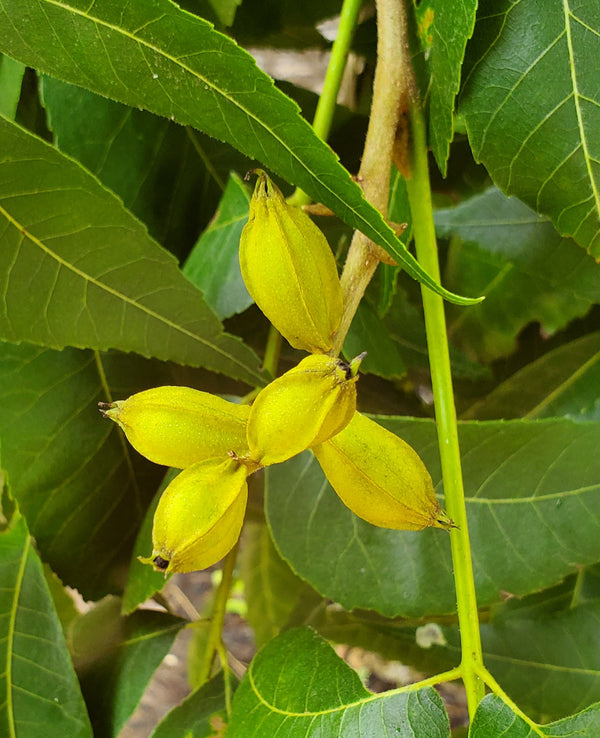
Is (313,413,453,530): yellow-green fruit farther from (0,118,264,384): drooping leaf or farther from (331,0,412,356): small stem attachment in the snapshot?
(0,118,264,384): drooping leaf

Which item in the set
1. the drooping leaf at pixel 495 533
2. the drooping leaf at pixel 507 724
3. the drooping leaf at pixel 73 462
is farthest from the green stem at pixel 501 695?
the drooping leaf at pixel 73 462

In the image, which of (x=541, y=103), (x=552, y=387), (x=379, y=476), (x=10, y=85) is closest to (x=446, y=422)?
(x=379, y=476)

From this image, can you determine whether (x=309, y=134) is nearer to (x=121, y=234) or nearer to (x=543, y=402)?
(x=121, y=234)

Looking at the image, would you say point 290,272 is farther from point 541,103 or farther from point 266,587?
point 266,587

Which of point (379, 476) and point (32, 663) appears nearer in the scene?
point (379, 476)

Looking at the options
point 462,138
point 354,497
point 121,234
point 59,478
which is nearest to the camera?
point 354,497

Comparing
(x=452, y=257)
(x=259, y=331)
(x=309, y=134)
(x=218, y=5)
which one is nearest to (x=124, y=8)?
(x=309, y=134)
